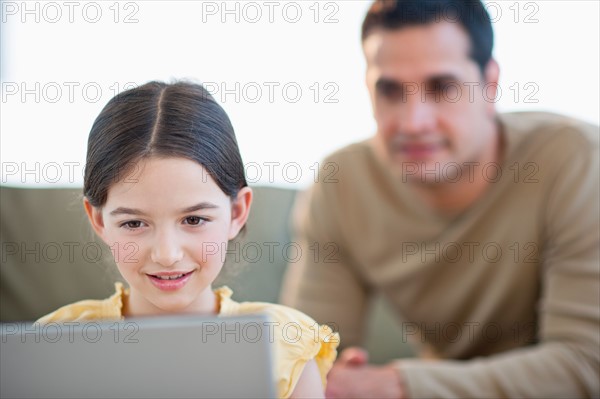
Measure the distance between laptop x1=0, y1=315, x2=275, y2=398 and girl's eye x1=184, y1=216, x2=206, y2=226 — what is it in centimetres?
10

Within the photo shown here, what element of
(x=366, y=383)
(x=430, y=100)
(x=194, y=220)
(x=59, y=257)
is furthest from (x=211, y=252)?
(x=430, y=100)

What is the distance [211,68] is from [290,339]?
1.12 ft

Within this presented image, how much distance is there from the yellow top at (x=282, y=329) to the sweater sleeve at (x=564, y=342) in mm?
413

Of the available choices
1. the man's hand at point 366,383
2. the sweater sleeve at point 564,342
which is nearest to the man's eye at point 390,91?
the sweater sleeve at point 564,342

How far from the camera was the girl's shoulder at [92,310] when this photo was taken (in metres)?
0.70

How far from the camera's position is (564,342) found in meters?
1.06

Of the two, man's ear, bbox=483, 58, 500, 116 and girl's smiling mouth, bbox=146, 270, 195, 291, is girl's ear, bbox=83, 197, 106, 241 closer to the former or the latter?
girl's smiling mouth, bbox=146, 270, 195, 291

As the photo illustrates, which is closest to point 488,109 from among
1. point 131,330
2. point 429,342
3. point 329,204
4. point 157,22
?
point 329,204

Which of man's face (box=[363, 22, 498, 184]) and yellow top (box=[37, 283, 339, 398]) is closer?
yellow top (box=[37, 283, 339, 398])

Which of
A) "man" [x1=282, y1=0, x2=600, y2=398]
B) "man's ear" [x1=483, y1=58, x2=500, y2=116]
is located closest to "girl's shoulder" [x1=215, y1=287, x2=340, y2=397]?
"man" [x1=282, y1=0, x2=600, y2=398]

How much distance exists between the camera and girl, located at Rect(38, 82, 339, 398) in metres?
0.65

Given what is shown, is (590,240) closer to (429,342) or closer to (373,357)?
(429,342)

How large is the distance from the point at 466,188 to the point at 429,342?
32cm

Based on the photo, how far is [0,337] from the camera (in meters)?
0.58
